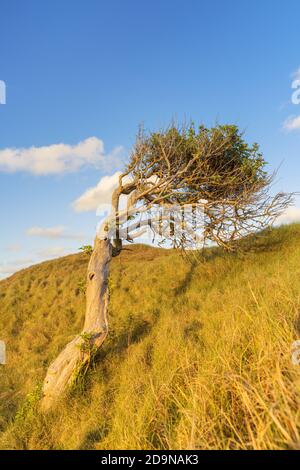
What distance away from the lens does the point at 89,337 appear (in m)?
8.88

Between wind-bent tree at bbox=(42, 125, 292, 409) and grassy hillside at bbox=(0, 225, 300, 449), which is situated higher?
wind-bent tree at bbox=(42, 125, 292, 409)

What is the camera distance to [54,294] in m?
19.7

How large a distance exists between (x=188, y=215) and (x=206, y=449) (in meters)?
8.84

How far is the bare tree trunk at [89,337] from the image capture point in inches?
331

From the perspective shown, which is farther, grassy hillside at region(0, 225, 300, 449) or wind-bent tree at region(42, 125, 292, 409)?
wind-bent tree at region(42, 125, 292, 409)

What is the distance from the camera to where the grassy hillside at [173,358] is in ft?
12.0

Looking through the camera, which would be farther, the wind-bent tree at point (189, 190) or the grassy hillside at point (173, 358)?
the wind-bent tree at point (189, 190)

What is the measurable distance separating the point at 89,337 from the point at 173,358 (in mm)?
3015

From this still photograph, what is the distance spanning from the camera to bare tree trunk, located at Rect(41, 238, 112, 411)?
840 cm

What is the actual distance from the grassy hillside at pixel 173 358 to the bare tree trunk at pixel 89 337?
1.29ft

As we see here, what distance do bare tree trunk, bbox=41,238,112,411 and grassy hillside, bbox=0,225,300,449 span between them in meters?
0.39

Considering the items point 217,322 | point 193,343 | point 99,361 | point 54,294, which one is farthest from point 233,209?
point 54,294

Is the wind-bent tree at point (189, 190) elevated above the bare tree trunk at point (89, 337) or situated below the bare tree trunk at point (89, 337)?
above

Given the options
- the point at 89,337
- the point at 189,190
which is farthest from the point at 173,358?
the point at 189,190
